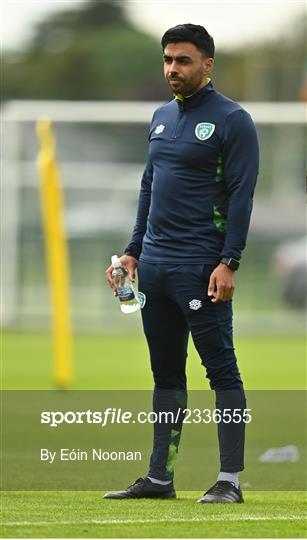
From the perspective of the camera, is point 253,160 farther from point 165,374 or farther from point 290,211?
point 290,211

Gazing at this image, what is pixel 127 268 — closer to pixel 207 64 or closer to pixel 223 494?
pixel 207 64

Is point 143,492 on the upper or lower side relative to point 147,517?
lower

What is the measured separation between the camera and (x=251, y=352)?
62.0 ft

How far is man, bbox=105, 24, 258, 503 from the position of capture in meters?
7.19

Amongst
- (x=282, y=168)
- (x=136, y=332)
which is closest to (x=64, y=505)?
(x=136, y=332)

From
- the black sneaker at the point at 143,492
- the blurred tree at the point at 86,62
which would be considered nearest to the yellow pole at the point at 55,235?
the black sneaker at the point at 143,492

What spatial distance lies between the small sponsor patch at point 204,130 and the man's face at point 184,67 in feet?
0.57

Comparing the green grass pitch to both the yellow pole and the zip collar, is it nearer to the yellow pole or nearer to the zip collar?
the zip collar

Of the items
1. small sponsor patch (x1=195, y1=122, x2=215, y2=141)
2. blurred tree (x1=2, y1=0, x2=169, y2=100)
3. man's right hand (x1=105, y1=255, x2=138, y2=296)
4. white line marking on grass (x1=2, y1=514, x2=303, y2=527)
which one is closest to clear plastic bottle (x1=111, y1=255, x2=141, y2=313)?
man's right hand (x1=105, y1=255, x2=138, y2=296)

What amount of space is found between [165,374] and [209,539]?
149cm

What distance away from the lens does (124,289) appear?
7625mm

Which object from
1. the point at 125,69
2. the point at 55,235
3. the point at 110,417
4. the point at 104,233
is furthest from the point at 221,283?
the point at 125,69

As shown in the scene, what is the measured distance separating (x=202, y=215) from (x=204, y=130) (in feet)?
1.24

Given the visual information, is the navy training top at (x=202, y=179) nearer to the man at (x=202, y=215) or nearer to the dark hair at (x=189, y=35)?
the man at (x=202, y=215)
